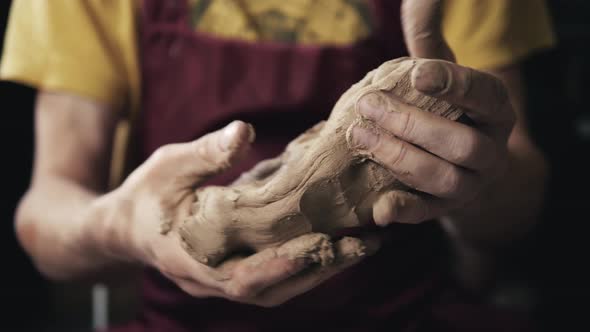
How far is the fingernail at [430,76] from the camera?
0.90ft

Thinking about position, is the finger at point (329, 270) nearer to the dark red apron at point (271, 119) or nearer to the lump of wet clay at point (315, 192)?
the lump of wet clay at point (315, 192)

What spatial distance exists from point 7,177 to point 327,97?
491mm

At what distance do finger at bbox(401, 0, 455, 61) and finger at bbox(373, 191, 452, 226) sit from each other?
0.09m

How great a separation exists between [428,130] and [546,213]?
2.34 ft

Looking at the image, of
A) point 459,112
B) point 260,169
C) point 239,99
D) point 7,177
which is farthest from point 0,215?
point 459,112

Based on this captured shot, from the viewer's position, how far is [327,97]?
0.54m

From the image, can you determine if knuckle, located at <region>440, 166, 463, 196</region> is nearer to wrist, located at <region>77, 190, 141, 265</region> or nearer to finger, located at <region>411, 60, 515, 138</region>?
finger, located at <region>411, 60, 515, 138</region>

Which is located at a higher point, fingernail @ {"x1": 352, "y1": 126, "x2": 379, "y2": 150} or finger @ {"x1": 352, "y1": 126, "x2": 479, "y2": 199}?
fingernail @ {"x1": 352, "y1": 126, "x2": 379, "y2": 150}

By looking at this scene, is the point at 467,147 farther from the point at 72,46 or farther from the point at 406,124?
the point at 72,46

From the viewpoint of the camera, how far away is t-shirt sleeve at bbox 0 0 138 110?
0.58 m

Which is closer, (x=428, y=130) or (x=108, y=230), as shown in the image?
(x=428, y=130)

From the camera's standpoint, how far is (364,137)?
12.1 inches

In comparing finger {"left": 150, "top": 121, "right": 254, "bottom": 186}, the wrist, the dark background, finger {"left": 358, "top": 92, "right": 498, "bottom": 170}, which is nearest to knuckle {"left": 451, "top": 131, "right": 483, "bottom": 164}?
finger {"left": 358, "top": 92, "right": 498, "bottom": 170}

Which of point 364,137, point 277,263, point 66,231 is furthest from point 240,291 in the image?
point 66,231
